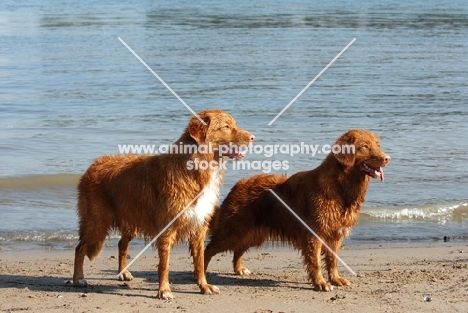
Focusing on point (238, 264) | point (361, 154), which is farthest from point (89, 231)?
point (361, 154)

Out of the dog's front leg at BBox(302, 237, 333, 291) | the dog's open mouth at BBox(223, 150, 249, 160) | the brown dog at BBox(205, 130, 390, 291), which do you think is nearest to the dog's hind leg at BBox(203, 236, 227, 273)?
the brown dog at BBox(205, 130, 390, 291)

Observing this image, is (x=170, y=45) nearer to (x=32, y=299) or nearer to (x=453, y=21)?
(x=453, y=21)

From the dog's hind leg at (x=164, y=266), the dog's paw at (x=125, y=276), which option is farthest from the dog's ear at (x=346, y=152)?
the dog's paw at (x=125, y=276)

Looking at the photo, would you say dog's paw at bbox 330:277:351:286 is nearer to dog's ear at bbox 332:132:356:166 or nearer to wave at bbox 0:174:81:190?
dog's ear at bbox 332:132:356:166

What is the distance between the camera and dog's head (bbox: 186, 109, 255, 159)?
25.7 ft

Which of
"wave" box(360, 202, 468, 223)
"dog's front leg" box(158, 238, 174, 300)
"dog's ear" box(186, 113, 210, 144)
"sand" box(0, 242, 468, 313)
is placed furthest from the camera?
"wave" box(360, 202, 468, 223)

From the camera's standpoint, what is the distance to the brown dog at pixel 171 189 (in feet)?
25.9

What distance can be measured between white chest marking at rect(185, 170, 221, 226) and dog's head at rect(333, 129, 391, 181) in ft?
4.30

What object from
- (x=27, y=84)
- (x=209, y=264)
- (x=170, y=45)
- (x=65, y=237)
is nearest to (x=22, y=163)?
(x=65, y=237)

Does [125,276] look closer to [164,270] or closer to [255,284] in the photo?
[164,270]

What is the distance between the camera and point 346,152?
27.4ft

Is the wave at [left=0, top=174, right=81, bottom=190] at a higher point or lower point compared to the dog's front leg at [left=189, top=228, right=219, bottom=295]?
lower

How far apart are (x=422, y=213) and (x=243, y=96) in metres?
10.5

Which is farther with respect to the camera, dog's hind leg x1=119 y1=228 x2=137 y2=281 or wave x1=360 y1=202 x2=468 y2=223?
wave x1=360 y1=202 x2=468 y2=223
